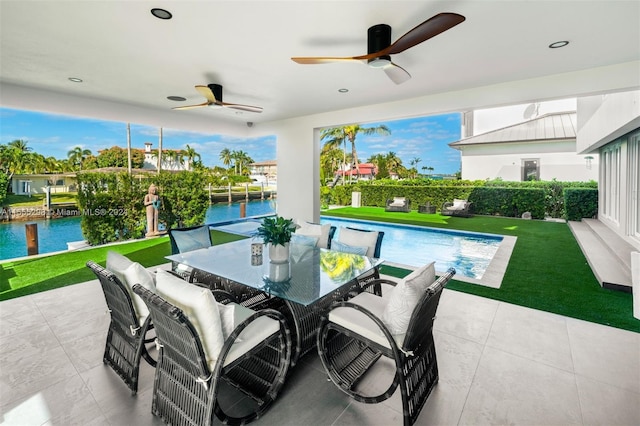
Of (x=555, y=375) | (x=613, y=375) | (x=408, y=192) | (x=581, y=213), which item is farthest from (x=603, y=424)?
(x=408, y=192)

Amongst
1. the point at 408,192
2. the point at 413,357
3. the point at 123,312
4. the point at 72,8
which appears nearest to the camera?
the point at 413,357

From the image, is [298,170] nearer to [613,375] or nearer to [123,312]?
[123,312]

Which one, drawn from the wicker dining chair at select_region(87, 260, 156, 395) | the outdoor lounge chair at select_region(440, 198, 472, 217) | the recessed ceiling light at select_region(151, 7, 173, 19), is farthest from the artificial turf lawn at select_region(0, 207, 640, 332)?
the recessed ceiling light at select_region(151, 7, 173, 19)

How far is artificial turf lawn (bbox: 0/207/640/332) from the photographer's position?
336 centimetres

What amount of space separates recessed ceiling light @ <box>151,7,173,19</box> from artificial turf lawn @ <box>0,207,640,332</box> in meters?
3.81

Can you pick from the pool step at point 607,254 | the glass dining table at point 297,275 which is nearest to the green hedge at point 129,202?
the glass dining table at point 297,275

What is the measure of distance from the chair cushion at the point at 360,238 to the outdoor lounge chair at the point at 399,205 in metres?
9.51

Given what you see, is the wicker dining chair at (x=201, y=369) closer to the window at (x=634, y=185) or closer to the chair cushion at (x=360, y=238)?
the chair cushion at (x=360, y=238)

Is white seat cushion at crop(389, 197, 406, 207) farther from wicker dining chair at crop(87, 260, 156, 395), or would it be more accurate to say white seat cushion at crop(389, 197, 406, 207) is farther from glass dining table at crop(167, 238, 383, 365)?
wicker dining chair at crop(87, 260, 156, 395)

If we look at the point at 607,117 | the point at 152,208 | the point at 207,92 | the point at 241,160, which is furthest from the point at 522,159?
the point at 152,208

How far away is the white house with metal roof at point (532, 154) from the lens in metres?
12.0

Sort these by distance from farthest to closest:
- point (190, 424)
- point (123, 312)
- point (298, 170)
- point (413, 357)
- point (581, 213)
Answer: point (581, 213)
point (298, 170)
point (123, 312)
point (413, 357)
point (190, 424)

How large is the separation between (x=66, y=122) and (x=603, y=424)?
59.8 feet

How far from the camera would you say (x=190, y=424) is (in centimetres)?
167
